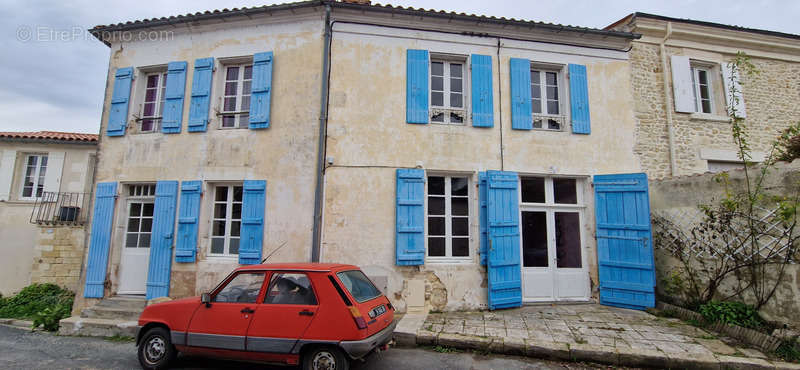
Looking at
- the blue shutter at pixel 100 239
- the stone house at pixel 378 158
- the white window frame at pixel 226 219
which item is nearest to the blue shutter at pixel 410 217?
the stone house at pixel 378 158

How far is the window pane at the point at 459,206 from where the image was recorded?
681 centimetres

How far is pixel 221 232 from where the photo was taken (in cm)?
693

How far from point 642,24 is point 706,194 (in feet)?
13.8

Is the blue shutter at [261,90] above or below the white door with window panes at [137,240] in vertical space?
above

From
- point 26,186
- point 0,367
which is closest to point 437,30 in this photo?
point 0,367

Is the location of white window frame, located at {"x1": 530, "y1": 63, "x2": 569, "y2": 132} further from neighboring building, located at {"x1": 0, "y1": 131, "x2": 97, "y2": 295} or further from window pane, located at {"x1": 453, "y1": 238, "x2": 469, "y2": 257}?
neighboring building, located at {"x1": 0, "y1": 131, "x2": 97, "y2": 295}

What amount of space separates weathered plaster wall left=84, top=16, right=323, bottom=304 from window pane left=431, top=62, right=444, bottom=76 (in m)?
2.31

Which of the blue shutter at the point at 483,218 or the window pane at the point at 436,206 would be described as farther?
the window pane at the point at 436,206

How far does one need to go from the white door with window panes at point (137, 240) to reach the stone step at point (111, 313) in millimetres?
505

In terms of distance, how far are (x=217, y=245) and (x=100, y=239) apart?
2346 mm

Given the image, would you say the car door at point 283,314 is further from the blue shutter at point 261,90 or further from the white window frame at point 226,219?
the blue shutter at point 261,90

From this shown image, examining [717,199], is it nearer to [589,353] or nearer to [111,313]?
[589,353]

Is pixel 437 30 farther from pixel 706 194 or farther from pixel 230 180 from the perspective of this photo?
pixel 706 194

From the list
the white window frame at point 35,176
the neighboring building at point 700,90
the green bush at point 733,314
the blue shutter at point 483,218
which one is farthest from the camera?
the white window frame at point 35,176
